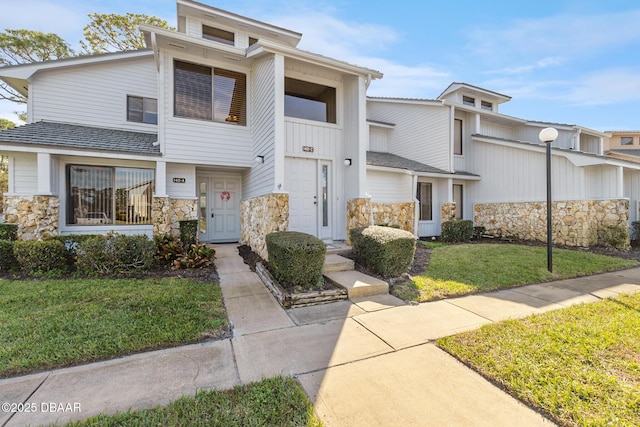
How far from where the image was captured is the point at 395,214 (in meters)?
11.1

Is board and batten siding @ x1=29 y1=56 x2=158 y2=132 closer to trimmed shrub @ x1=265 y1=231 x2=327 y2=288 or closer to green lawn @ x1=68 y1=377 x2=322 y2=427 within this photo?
trimmed shrub @ x1=265 y1=231 x2=327 y2=288

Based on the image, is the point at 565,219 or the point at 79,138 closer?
the point at 79,138

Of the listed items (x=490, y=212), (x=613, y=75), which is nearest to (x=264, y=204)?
(x=490, y=212)

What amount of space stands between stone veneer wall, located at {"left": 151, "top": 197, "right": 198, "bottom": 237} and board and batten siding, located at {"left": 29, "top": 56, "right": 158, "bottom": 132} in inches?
138

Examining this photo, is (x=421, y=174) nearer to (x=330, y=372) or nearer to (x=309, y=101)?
(x=309, y=101)

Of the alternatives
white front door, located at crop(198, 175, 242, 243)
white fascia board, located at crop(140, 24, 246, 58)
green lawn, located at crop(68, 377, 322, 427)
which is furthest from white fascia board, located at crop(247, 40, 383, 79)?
green lawn, located at crop(68, 377, 322, 427)

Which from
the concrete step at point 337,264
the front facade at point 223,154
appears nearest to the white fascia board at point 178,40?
the front facade at point 223,154

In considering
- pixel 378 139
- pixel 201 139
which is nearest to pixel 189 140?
pixel 201 139

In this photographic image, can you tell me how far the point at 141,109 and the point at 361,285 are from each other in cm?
1006

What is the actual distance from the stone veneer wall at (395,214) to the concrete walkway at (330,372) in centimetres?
650

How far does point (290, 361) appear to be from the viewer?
2.87m

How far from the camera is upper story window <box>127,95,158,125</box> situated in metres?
9.59

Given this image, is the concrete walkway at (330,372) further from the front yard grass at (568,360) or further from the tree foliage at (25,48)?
the tree foliage at (25,48)

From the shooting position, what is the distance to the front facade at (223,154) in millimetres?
7145
